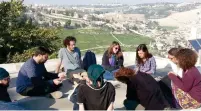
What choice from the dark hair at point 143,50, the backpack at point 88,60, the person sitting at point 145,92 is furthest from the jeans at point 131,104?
the backpack at point 88,60

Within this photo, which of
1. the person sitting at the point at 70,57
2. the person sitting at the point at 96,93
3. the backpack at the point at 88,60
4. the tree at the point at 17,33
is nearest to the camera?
the person sitting at the point at 96,93

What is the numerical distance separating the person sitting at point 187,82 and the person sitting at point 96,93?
103 cm

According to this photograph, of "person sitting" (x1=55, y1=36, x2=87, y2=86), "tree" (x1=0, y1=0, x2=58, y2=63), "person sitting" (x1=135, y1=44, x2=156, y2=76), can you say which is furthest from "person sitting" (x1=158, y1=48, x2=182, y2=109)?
"tree" (x1=0, y1=0, x2=58, y2=63)

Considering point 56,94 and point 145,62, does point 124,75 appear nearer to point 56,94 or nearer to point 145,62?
point 56,94

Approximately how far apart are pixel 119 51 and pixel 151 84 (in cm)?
286

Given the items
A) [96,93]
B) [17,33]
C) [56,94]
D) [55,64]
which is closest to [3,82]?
[56,94]

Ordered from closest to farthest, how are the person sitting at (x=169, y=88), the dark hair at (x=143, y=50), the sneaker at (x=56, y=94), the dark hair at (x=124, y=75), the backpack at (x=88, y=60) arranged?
the dark hair at (x=124, y=75)
the person sitting at (x=169, y=88)
the sneaker at (x=56, y=94)
the dark hair at (x=143, y=50)
the backpack at (x=88, y=60)

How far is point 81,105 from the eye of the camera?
3705 millimetres

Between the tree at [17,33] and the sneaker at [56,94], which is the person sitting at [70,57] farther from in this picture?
the tree at [17,33]

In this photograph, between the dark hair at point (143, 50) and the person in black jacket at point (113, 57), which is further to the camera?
the person in black jacket at point (113, 57)

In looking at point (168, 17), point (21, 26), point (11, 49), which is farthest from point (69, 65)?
point (168, 17)

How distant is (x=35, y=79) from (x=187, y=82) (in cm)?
229

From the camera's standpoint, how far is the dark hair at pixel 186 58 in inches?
164

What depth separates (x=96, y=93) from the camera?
3.66 m
